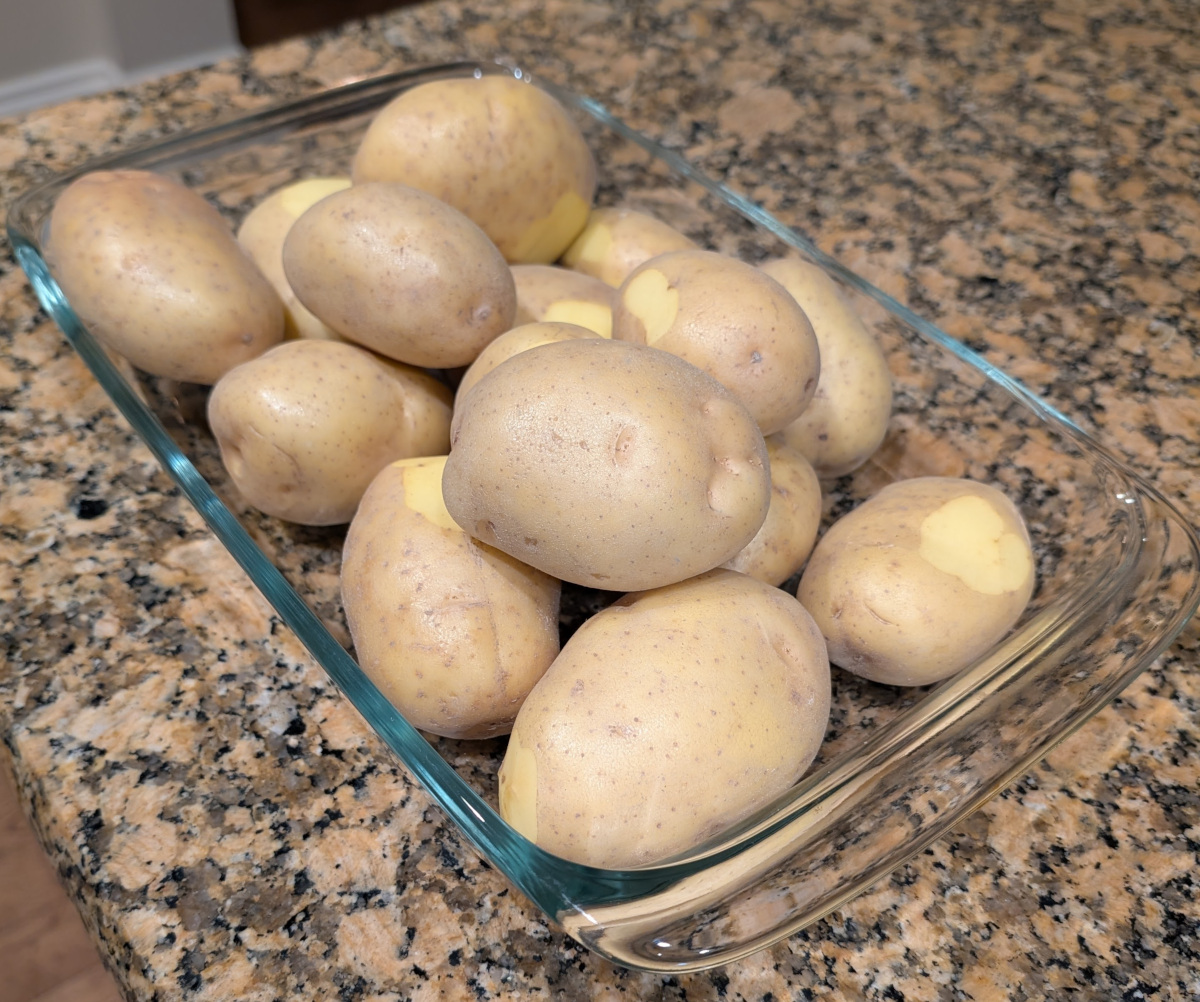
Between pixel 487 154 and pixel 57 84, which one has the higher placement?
pixel 487 154

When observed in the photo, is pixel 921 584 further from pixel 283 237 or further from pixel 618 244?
pixel 283 237

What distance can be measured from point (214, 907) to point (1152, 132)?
3.73 ft

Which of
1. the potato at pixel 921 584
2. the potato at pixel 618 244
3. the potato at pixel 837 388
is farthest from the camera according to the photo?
the potato at pixel 618 244

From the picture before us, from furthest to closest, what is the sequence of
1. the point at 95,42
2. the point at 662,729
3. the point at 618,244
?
the point at 95,42
the point at 618,244
the point at 662,729

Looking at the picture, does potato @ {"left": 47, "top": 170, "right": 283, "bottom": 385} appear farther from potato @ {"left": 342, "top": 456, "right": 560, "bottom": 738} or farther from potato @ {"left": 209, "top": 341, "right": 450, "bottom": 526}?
potato @ {"left": 342, "top": 456, "right": 560, "bottom": 738}

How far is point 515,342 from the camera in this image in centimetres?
59

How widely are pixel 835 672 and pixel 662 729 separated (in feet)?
0.58

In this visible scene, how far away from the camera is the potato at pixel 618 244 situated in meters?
0.77

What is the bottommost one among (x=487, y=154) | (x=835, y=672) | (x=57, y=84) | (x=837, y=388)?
(x=57, y=84)

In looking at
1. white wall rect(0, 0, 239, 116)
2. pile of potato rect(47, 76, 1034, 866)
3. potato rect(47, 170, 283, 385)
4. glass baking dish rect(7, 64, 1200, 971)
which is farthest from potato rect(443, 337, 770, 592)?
white wall rect(0, 0, 239, 116)

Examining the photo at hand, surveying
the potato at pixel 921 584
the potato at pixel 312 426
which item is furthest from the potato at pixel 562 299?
the potato at pixel 921 584

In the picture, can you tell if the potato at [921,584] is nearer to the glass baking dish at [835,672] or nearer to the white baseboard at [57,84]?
the glass baking dish at [835,672]

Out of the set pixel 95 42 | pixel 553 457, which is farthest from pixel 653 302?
pixel 95 42

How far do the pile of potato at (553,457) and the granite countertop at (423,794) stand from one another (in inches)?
3.5
